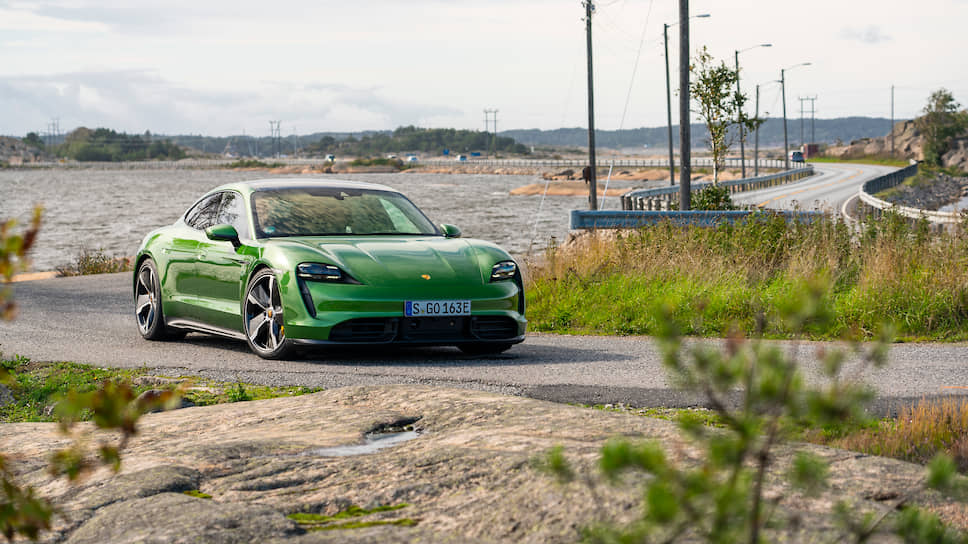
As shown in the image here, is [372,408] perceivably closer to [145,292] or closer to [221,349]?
[221,349]

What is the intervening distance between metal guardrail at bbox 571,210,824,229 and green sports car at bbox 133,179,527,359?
6468 millimetres

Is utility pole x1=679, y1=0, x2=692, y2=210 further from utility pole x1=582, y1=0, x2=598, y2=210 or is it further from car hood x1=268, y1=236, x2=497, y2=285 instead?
car hood x1=268, y1=236, x2=497, y2=285

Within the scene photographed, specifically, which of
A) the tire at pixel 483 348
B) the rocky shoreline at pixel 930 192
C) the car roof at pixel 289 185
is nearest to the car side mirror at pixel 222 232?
the car roof at pixel 289 185

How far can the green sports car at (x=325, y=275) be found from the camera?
873 centimetres

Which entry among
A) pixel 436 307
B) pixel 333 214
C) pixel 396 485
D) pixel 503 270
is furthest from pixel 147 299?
pixel 396 485

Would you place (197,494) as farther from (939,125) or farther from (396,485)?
(939,125)

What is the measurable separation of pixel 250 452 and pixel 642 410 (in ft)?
9.45

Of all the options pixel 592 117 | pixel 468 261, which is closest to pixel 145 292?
pixel 468 261

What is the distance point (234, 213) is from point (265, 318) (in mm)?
1247

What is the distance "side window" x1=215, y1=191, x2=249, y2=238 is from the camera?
9.70 meters

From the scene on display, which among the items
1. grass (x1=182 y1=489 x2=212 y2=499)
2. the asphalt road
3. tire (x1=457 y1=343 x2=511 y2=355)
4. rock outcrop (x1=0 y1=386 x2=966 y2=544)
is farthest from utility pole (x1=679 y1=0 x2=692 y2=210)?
grass (x1=182 y1=489 x2=212 y2=499)

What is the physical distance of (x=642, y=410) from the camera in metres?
6.70

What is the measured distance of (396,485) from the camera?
12.7 ft

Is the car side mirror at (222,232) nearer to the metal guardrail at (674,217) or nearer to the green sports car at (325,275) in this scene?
the green sports car at (325,275)
